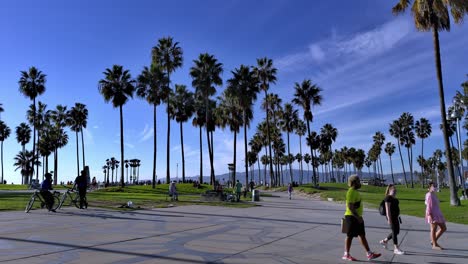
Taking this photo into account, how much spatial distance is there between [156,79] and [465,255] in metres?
47.1

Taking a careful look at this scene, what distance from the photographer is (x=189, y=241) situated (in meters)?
10.1

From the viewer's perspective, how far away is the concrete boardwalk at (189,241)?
8.07m

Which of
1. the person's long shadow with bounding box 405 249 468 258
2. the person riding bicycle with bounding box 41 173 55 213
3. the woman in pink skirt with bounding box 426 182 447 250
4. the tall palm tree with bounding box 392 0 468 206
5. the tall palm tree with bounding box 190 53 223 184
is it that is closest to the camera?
the person's long shadow with bounding box 405 249 468 258

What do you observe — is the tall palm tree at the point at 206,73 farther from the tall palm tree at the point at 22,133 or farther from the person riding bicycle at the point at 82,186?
the tall palm tree at the point at 22,133

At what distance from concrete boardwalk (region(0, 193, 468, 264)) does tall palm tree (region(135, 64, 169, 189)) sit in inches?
1522

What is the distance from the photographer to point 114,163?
128875mm

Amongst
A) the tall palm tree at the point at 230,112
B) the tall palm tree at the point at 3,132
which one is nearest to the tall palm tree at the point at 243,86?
the tall palm tree at the point at 230,112

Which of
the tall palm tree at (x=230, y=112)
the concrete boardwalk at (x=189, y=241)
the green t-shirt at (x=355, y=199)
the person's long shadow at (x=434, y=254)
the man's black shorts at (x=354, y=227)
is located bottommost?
the person's long shadow at (x=434, y=254)

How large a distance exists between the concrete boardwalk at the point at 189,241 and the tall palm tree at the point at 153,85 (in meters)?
38.7

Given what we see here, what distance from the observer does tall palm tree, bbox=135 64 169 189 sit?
5247cm

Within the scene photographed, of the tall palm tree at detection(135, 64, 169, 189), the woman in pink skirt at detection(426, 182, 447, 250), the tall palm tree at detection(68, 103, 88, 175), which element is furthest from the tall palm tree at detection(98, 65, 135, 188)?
the woman in pink skirt at detection(426, 182, 447, 250)

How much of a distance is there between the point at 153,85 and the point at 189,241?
44242mm

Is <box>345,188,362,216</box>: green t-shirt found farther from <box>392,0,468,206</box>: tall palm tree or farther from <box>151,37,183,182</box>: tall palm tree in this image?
<box>151,37,183,182</box>: tall palm tree

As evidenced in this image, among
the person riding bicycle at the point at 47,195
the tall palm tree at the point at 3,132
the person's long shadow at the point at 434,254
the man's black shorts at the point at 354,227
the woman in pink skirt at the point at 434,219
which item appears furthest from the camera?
the tall palm tree at the point at 3,132
